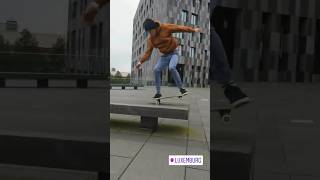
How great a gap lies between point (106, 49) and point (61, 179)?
162 cm

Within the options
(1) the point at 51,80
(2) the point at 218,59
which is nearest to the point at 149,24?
(2) the point at 218,59

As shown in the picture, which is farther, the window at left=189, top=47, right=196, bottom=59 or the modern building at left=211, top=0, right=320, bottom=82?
the window at left=189, top=47, right=196, bottom=59

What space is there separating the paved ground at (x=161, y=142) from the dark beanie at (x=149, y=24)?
50cm

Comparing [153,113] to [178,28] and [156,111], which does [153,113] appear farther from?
[178,28]

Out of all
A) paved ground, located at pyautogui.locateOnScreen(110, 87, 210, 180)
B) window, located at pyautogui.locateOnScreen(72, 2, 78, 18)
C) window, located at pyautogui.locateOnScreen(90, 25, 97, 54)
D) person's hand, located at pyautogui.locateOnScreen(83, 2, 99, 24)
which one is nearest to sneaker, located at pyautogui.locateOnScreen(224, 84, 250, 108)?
paved ground, located at pyautogui.locateOnScreen(110, 87, 210, 180)

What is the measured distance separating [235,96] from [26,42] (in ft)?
9.87

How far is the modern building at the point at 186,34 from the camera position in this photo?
3.24m

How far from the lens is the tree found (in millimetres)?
4864

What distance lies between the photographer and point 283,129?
6461mm

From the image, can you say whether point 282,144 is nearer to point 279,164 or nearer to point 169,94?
point 279,164

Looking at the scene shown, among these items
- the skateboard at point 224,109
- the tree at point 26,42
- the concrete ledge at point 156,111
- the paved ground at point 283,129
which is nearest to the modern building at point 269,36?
the paved ground at point 283,129

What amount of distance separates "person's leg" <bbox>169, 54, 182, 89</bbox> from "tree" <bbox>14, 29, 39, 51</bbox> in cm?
202

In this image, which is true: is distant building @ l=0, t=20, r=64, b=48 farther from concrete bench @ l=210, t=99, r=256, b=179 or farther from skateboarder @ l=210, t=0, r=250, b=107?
concrete bench @ l=210, t=99, r=256, b=179

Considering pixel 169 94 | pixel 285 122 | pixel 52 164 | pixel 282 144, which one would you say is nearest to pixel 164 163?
pixel 169 94
